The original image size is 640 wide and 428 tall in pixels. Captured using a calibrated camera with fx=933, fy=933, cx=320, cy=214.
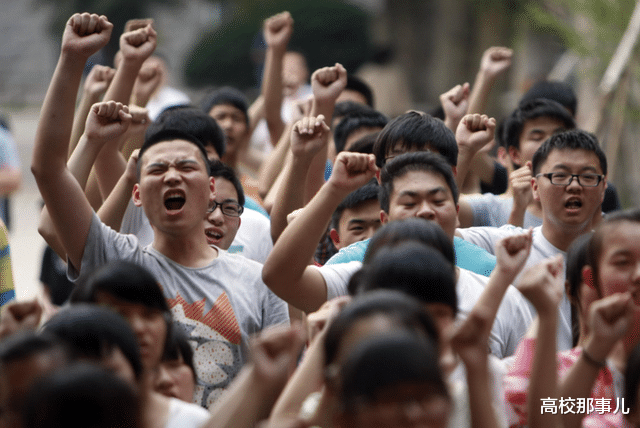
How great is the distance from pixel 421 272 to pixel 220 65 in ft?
49.8

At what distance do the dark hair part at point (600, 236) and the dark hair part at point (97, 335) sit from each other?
146 centimetres

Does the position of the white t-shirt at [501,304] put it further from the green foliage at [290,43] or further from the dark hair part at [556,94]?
the green foliage at [290,43]

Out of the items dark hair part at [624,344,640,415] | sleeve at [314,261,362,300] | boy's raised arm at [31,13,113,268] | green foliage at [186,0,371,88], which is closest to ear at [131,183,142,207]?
boy's raised arm at [31,13,113,268]

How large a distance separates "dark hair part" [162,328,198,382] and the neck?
19.2 inches

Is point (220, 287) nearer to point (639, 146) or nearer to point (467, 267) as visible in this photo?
point (467, 267)

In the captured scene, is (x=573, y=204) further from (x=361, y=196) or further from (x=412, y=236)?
(x=412, y=236)

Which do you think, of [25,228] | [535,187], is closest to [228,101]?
[535,187]

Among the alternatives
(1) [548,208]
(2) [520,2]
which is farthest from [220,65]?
(1) [548,208]

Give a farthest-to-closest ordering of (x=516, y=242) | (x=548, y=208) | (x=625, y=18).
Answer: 1. (x=625, y=18)
2. (x=548, y=208)
3. (x=516, y=242)

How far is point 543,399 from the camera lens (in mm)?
2428

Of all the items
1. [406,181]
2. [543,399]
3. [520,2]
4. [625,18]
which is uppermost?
[520,2]

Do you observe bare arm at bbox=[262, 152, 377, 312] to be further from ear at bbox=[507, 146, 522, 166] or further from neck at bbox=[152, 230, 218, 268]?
ear at bbox=[507, 146, 522, 166]

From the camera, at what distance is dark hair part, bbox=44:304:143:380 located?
2.19 meters

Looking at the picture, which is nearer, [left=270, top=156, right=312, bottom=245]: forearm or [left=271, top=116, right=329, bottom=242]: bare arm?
[left=271, top=116, right=329, bottom=242]: bare arm
